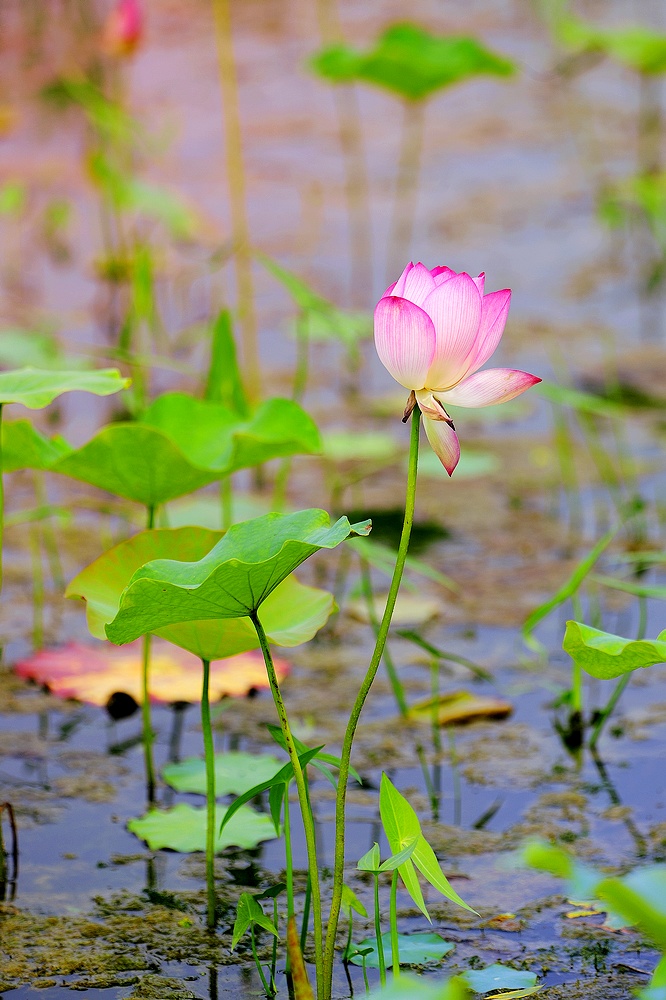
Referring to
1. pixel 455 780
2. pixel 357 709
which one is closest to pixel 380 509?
pixel 455 780

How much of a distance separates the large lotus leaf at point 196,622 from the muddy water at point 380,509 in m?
0.23

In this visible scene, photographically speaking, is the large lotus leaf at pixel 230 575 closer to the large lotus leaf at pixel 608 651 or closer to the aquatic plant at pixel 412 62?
the large lotus leaf at pixel 608 651

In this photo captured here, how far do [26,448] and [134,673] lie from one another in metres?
0.37

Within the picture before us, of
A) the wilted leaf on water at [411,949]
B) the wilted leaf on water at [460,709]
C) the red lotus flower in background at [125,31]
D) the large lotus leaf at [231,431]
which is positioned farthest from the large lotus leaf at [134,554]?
the red lotus flower in background at [125,31]

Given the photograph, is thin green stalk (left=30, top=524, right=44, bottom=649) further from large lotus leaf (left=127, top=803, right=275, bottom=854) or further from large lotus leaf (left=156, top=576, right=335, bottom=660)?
large lotus leaf (left=156, top=576, right=335, bottom=660)

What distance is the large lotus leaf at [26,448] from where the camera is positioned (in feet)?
3.26

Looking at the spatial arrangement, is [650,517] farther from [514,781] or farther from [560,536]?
[514,781]

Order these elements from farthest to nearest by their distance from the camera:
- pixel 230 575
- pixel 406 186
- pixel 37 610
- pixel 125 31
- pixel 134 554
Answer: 1. pixel 406 186
2. pixel 125 31
3. pixel 37 610
4. pixel 134 554
5. pixel 230 575

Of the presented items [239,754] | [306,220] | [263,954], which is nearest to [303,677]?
[239,754]

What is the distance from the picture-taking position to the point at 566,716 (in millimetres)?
1237

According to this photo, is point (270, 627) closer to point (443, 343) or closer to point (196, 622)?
point (196, 622)

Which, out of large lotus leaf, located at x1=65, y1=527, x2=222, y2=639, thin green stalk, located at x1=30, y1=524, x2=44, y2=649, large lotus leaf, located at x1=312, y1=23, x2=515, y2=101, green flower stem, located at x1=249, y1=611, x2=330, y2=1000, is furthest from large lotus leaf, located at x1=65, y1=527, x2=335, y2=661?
large lotus leaf, located at x1=312, y1=23, x2=515, y2=101

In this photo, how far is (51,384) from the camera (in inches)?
36.4

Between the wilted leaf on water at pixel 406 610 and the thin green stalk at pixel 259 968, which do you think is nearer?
the thin green stalk at pixel 259 968
